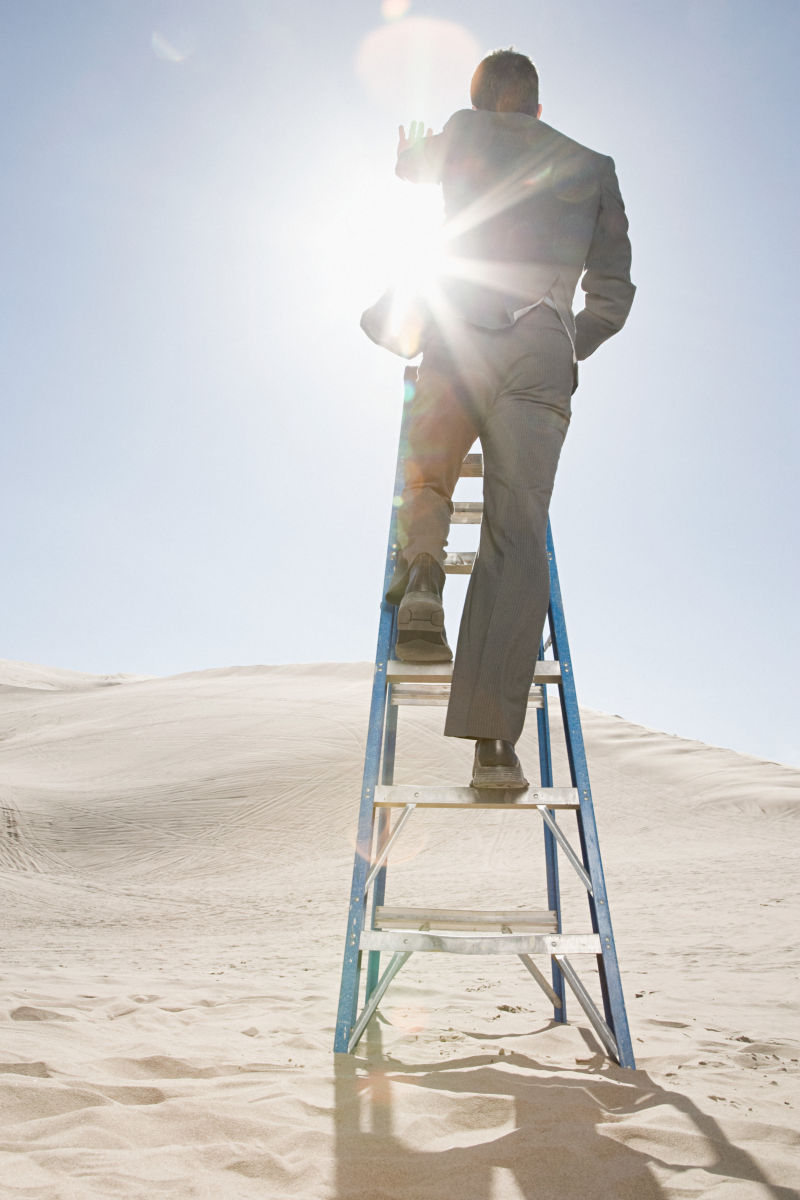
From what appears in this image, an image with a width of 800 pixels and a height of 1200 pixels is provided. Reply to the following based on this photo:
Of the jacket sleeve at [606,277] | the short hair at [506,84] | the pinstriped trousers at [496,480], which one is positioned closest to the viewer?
the pinstriped trousers at [496,480]

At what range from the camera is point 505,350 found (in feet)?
7.06

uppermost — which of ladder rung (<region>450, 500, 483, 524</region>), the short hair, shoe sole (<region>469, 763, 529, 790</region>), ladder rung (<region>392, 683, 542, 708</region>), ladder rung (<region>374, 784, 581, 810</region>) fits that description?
the short hair

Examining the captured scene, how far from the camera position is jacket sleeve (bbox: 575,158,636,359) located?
7.77 ft

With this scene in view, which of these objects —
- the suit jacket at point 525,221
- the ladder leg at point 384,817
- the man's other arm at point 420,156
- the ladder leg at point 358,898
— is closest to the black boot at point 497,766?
the ladder leg at point 358,898

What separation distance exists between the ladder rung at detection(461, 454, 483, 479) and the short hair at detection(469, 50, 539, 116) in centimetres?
118

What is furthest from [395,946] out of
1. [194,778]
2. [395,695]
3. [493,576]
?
[194,778]

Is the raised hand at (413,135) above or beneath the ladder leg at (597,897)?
above

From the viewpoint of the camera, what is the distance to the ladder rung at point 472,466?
116 inches

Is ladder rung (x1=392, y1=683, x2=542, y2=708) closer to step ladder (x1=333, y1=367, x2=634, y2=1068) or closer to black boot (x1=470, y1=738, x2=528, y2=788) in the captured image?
step ladder (x1=333, y1=367, x2=634, y2=1068)

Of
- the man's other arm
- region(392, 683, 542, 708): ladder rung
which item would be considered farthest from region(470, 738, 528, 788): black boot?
the man's other arm

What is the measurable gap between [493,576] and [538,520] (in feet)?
0.69

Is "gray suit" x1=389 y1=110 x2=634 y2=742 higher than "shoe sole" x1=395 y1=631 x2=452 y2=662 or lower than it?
higher

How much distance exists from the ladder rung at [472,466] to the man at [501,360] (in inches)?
24.1

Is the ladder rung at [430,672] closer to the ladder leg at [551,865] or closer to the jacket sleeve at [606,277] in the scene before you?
the ladder leg at [551,865]
